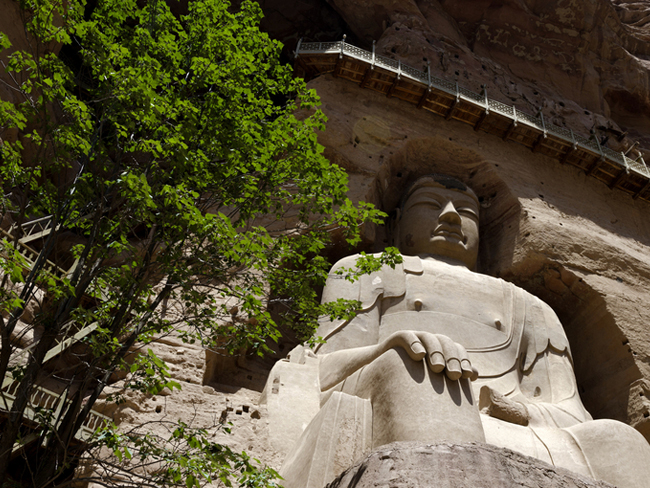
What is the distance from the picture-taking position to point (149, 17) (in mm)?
5184

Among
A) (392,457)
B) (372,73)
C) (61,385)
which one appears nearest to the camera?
(392,457)

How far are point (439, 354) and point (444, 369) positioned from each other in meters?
0.12

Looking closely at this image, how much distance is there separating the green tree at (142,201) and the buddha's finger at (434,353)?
745 mm

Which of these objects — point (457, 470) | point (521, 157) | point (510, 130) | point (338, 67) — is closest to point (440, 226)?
point (521, 157)

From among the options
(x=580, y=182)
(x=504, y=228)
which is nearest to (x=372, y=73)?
(x=504, y=228)

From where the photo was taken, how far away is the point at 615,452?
15.9ft

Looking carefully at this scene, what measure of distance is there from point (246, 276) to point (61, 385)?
3655mm

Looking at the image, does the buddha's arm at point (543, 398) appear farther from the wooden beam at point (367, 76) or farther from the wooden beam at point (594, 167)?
the wooden beam at point (367, 76)

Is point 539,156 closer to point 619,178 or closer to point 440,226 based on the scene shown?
point 619,178

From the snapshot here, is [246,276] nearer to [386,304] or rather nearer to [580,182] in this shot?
[386,304]

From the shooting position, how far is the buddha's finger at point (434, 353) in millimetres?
4621

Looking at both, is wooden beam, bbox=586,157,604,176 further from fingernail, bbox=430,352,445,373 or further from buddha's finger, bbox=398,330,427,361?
fingernail, bbox=430,352,445,373

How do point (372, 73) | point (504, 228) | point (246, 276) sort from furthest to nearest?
point (372, 73), point (504, 228), point (246, 276)

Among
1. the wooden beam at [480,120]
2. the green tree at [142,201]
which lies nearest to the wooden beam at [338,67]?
the wooden beam at [480,120]
